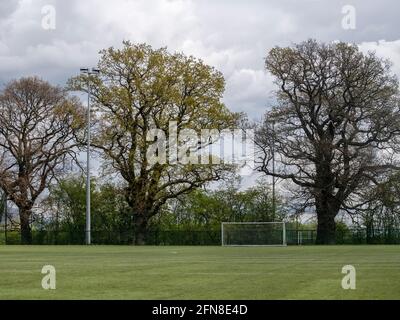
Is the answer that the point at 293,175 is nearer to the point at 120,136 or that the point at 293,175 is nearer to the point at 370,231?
the point at 370,231

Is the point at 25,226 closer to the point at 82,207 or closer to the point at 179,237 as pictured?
the point at 82,207

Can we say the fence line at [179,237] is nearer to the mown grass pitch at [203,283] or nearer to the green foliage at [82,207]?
the green foliage at [82,207]

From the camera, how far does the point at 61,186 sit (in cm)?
6700

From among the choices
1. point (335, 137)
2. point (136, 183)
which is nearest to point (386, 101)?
point (335, 137)

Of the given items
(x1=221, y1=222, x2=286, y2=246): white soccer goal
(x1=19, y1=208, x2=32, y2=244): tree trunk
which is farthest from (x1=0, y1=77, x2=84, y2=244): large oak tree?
(x1=221, y1=222, x2=286, y2=246): white soccer goal

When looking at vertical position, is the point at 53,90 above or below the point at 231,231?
above

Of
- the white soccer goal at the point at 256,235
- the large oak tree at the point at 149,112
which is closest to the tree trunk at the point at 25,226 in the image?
the large oak tree at the point at 149,112

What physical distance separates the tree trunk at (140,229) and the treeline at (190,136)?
4.3 inches

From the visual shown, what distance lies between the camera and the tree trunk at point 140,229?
6053 centimetres

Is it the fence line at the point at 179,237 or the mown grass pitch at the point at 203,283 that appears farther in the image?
the fence line at the point at 179,237

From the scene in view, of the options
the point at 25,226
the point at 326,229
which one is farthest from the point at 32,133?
the point at 326,229

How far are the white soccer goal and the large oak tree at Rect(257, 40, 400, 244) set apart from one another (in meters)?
4.60

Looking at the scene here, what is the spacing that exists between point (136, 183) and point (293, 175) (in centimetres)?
1252

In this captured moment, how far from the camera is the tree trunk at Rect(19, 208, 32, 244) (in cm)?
6225
